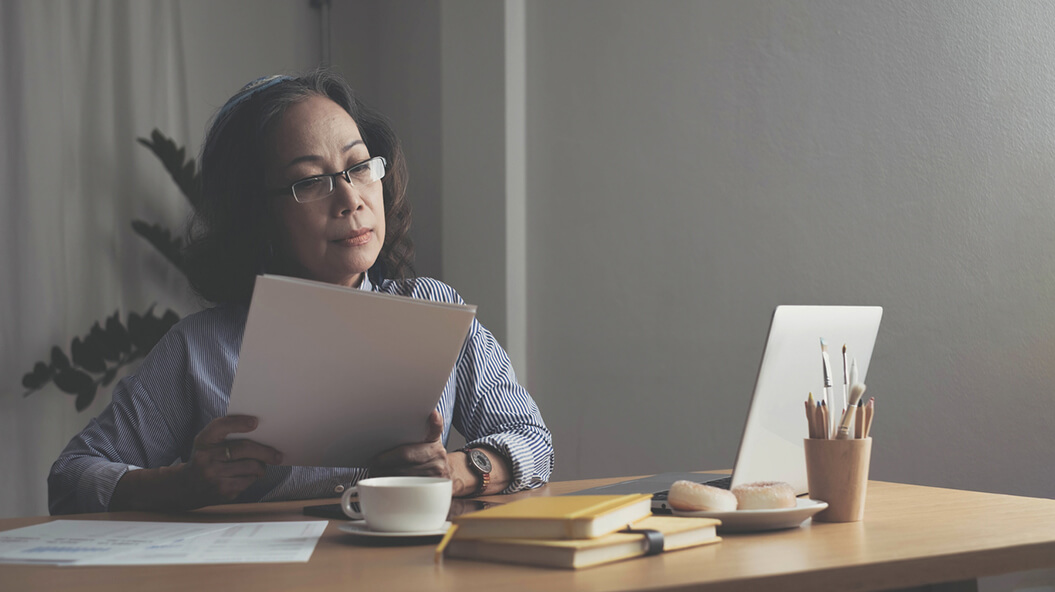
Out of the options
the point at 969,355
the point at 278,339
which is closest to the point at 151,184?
the point at 278,339

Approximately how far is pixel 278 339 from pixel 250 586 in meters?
0.32

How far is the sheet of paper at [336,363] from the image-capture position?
959 mm

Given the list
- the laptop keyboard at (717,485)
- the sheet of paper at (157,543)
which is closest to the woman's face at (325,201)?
the sheet of paper at (157,543)

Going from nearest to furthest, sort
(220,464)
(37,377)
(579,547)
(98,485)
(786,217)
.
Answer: (579,547) → (220,464) → (98,485) → (786,217) → (37,377)

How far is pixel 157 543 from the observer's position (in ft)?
2.96

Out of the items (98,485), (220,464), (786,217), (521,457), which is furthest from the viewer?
(786,217)

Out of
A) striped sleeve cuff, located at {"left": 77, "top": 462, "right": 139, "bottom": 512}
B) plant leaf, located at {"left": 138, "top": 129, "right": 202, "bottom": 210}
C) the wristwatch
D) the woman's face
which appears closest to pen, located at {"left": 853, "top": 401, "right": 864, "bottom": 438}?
the wristwatch

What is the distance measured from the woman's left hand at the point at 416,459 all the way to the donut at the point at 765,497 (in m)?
0.42

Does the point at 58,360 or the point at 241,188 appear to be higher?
the point at 241,188

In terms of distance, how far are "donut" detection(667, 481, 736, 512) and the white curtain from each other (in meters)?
2.39

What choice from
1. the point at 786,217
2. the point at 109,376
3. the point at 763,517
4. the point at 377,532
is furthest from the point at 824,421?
the point at 109,376

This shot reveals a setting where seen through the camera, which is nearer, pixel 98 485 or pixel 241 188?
pixel 98 485

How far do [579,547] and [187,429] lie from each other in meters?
0.95

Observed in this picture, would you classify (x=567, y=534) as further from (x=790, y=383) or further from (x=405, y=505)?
(x=790, y=383)
